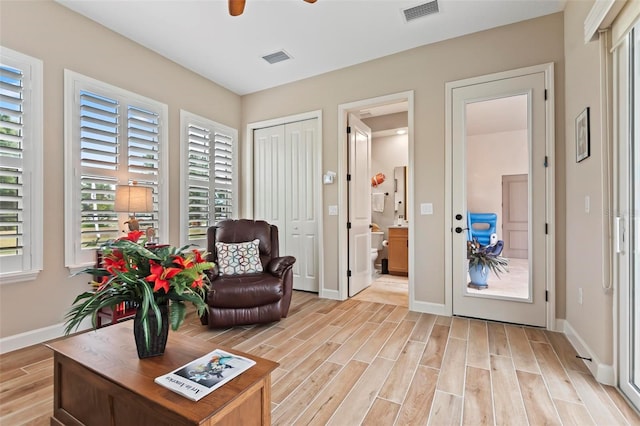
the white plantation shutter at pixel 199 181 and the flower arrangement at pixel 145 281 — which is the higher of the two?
the white plantation shutter at pixel 199 181

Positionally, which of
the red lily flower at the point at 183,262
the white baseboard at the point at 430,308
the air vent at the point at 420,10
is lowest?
the white baseboard at the point at 430,308

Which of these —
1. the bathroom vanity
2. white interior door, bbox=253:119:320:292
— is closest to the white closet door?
white interior door, bbox=253:119:320:292

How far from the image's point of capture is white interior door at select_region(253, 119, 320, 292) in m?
4.16

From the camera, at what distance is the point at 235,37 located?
3201 millimetres

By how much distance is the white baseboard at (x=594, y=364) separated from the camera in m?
1.86

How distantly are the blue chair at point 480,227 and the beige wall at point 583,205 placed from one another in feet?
2.06

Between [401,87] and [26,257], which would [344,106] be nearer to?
[401,87]

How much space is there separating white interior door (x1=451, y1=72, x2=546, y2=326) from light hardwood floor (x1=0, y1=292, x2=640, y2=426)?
0.19 m

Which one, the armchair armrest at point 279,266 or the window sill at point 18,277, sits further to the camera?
the armchair armrest at point 279,266

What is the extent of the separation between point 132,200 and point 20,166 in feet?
2.68

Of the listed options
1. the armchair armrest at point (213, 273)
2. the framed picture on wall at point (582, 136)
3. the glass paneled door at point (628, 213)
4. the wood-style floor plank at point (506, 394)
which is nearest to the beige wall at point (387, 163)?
the framed picture on wall at point (582, 136)

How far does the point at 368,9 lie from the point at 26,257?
3647mm

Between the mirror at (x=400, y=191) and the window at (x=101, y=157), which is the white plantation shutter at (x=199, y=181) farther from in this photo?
the mirror at (x=400, y=191)

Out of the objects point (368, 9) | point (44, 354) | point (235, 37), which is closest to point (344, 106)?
point (368, 9)
